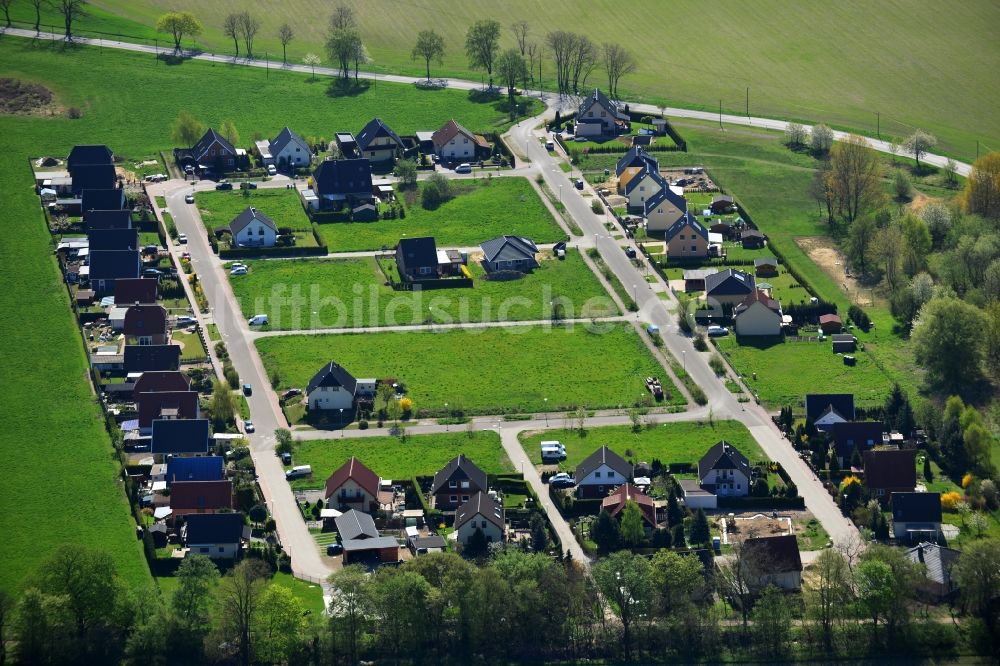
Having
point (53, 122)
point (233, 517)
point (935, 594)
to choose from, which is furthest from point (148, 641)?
point (53, 122)

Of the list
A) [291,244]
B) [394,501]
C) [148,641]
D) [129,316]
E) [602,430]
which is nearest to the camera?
[148,641]

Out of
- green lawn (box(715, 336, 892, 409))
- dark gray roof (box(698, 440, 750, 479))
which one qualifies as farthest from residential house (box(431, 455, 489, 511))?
green lawn (box(715, 336, 892, 409))

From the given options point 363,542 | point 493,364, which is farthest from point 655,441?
point 363,542

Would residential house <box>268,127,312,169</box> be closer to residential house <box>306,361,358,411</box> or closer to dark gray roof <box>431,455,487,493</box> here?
residential house <box>306,361,358,411</box>

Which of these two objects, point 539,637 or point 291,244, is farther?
point 291,244

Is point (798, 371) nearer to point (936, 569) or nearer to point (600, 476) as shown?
point (600, 476)

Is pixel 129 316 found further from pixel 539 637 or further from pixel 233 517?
pixel 539 637

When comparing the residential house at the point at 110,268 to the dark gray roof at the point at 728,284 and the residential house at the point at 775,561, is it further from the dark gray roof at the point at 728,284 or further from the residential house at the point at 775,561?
the residential house at the point at 775,561
